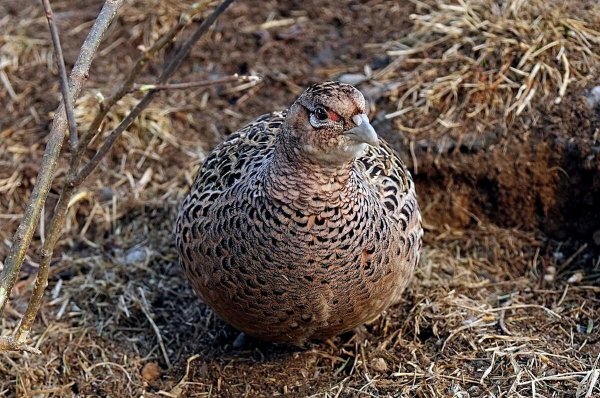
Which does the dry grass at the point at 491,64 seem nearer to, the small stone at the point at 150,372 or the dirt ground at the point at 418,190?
the dirt ground at the point at 418,190

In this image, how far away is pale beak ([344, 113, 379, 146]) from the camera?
113 inches

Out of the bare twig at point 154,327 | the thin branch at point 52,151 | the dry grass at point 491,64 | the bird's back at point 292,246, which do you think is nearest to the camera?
the thin branch at point 52,151

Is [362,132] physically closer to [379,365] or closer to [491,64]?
[379,365]

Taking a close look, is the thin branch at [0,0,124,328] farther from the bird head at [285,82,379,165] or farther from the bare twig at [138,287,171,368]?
the bare twig at [138,287,171,368]

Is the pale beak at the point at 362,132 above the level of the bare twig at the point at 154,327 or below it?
above

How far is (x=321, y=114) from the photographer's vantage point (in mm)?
2969

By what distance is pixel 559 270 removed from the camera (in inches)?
175

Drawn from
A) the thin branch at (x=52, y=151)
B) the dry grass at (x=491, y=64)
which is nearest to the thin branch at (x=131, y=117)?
the thin branch at (x=52, y=151)

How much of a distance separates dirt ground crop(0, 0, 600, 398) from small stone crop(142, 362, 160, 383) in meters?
0.02

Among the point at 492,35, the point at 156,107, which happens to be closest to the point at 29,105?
the point at 156,107

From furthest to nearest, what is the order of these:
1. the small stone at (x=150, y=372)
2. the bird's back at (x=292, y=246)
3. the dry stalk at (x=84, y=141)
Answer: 1. the small stone at (x=150, y=372)
2. the bird's back at (x=292, y=246)
3. the dry stalk at (x=84, y=141)

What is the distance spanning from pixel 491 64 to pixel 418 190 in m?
0.81

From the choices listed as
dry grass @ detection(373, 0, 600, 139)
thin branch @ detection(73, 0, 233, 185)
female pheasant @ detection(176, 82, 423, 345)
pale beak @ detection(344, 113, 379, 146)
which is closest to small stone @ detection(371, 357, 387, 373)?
female pheasant @ detection(176, 82, 423, 345)

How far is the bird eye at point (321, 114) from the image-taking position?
116 inches
